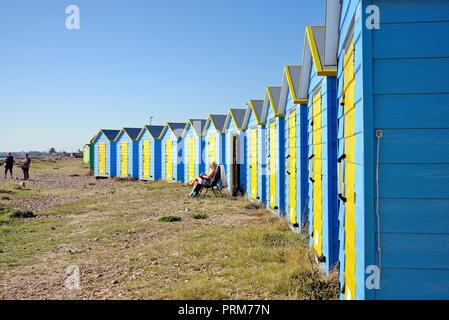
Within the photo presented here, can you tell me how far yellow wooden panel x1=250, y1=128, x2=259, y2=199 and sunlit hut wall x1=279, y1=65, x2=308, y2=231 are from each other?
11.9 feet

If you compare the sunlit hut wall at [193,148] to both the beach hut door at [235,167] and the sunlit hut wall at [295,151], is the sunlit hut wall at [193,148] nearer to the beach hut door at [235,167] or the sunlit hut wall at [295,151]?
the beach hut door at [235,167]

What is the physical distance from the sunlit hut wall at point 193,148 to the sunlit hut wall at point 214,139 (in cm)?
49

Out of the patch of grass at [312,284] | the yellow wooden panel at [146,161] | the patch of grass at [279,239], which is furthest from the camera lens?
the yellow wooden panel at [146,161]

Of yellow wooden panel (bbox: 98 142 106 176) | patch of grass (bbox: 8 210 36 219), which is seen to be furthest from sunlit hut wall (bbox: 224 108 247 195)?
yellow wooden panel (bbox: 98 142 106 176)

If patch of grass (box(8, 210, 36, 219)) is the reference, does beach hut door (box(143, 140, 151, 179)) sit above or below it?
above

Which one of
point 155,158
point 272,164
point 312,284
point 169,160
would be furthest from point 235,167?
point 312,284

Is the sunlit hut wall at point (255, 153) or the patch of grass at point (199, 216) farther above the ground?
the sunlit hut wall at point (255, 153)

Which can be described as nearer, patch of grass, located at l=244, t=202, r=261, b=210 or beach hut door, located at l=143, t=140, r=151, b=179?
patch of grass, located at l=244, t=202, r=261, b=210

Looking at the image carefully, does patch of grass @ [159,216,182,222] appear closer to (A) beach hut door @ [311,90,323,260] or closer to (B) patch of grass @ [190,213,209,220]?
(B) patch of grass @ [190,213,209,220]

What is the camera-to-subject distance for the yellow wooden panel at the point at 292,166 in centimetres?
898

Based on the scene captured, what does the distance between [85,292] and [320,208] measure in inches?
137

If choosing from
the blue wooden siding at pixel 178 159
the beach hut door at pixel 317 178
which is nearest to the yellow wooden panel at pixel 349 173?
the beach hut door at pixel 317 178

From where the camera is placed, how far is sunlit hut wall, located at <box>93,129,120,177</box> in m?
30.9
